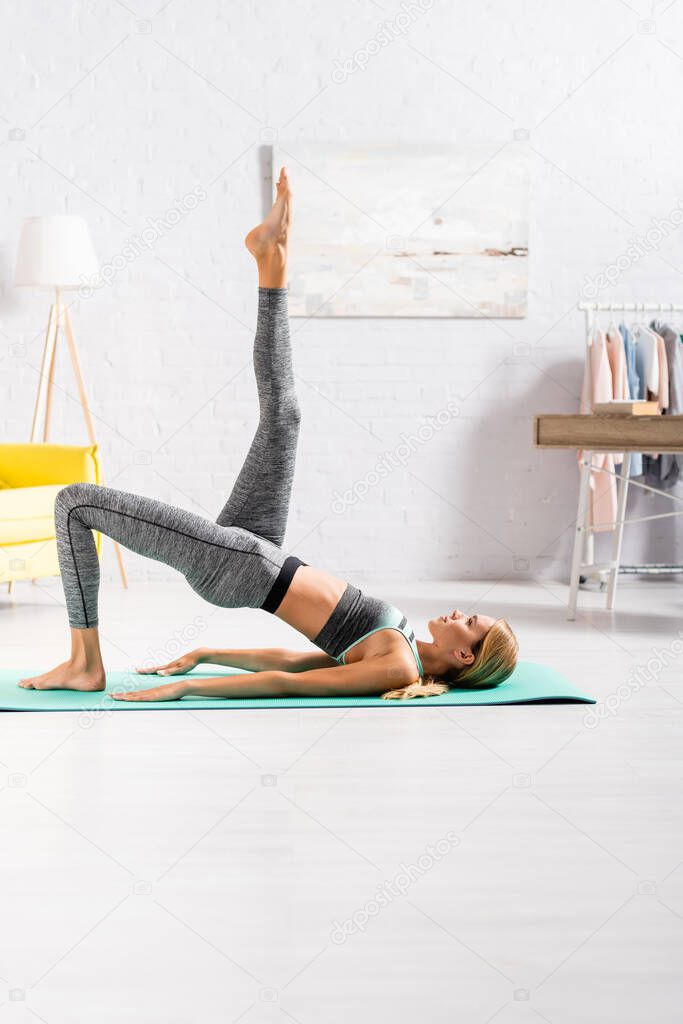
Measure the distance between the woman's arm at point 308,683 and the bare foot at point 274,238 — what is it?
0.99m

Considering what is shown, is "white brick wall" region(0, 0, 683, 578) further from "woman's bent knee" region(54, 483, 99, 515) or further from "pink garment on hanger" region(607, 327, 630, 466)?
"woman's bent knee" region(54, 483, 99, 515)

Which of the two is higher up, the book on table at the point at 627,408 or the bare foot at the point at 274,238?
the bare foot at the point at 274,238

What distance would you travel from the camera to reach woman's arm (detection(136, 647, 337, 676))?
9.92ft

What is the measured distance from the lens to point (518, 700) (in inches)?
112

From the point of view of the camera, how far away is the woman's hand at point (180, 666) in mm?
3045

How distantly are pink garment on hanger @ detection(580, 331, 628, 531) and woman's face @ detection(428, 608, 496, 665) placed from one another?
7.07 ft

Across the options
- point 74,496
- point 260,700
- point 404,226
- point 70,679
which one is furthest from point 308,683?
point 404,226

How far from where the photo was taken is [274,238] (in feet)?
9.31

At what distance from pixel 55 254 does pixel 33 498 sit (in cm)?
115

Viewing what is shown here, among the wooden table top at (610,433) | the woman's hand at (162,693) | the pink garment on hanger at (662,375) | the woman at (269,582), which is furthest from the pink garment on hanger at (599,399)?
the woman's hand at (162,693)

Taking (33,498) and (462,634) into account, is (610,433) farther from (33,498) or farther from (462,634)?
(33,498)

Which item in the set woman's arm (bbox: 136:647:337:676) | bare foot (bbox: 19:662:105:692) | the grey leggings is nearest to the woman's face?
woman's arm (bbox: 136:647:337:676)

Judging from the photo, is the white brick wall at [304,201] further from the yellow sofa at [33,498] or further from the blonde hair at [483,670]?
the blonde hair at [483,670]

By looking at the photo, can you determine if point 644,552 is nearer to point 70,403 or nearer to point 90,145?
point 70,403
